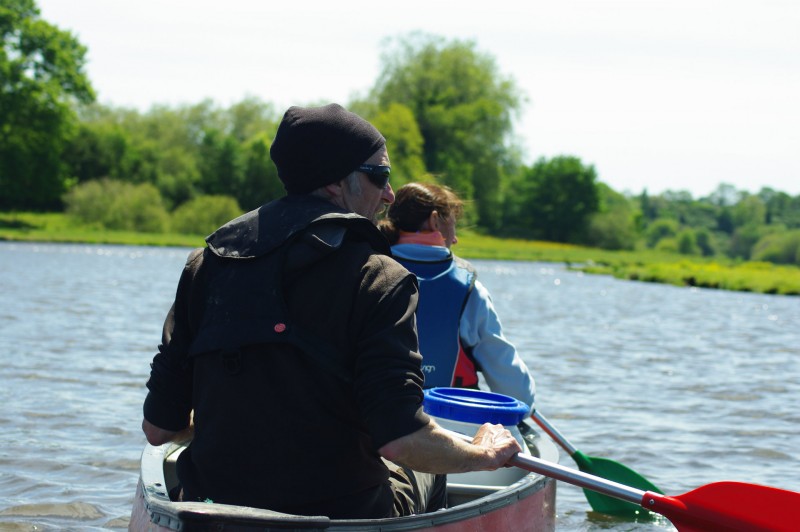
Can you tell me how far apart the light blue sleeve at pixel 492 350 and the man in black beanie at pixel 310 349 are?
5.43 feet

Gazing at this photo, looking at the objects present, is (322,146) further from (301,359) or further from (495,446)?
(495,446)

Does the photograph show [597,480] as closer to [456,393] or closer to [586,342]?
[456,393]

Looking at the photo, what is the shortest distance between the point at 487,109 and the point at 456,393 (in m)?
55.7

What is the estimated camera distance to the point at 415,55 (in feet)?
202

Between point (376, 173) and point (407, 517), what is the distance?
94 cm

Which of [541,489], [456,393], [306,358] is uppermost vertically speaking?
[306,358]

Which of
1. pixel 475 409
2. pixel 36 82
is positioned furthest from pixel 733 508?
pixel 36 82

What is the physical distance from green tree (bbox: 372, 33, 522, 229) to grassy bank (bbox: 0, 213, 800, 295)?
167 inches

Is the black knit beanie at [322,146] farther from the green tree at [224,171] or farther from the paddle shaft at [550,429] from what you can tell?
the green tree at [224,171]

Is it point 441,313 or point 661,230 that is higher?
point 661,230

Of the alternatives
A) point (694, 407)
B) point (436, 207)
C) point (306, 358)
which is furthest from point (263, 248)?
point (694, 407)

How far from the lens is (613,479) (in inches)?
231

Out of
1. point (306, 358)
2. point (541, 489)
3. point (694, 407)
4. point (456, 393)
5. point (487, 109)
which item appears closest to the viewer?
point (306, 358)

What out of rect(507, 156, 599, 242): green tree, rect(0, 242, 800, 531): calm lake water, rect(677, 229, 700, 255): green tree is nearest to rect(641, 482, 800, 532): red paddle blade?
rect(0, 242, 800, 531): calm lake water
